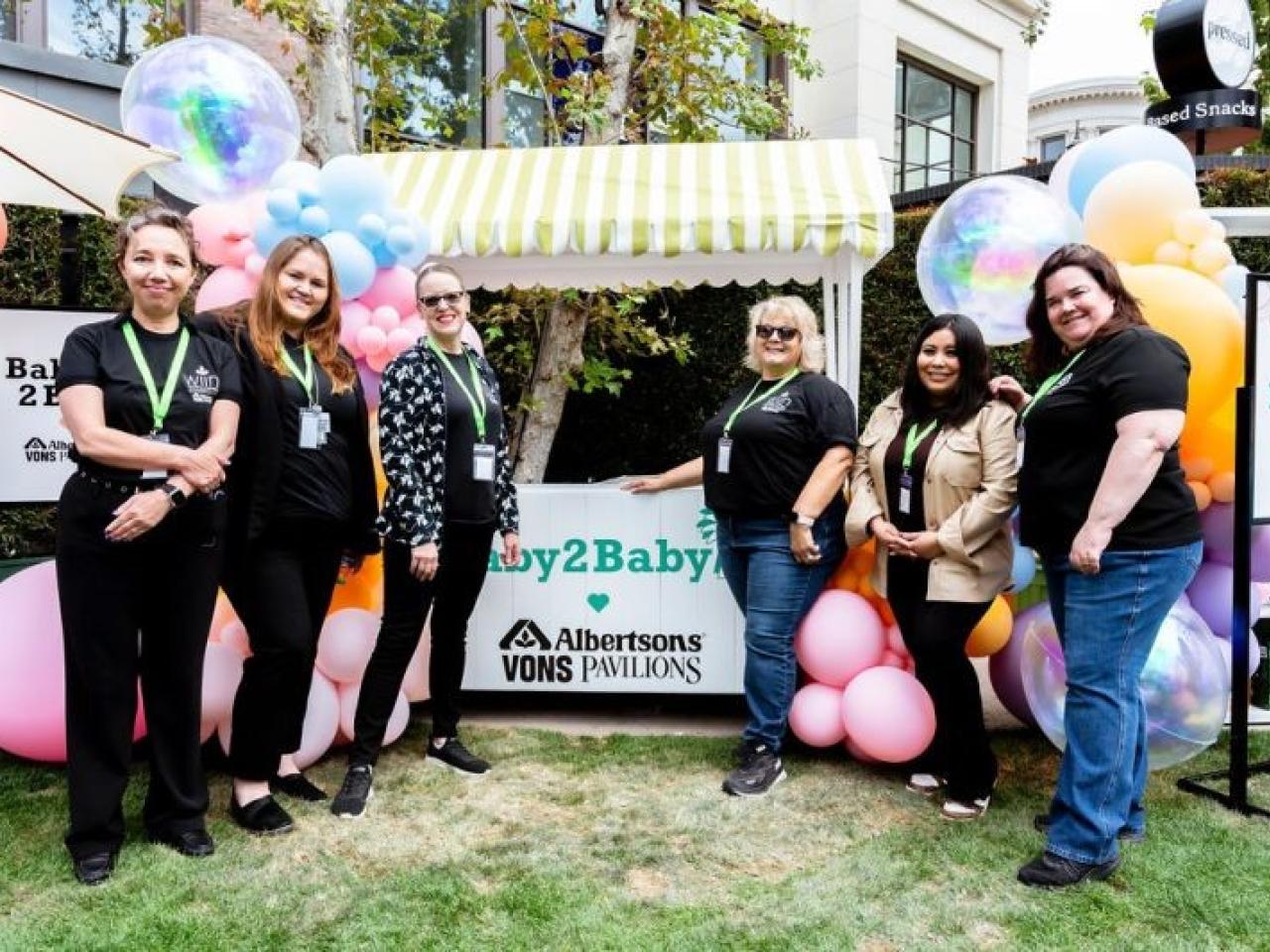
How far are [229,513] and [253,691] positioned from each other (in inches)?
22.5

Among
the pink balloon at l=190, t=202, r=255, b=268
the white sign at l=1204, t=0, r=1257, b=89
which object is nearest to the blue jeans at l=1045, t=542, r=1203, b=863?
the pink balloon at l=190, t=202, r=255, b=268

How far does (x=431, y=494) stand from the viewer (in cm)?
320

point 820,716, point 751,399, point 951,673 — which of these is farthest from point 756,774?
point 751,399

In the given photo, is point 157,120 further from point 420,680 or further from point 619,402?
point 619,402

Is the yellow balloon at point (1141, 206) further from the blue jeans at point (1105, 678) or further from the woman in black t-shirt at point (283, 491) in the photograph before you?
the woman in black t-shirt at point (283, 491)

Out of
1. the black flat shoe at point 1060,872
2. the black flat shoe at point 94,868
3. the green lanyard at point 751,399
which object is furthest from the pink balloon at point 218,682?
the black flat shoe at point 1060,872

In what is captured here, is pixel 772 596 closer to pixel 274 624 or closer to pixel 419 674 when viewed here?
pixel 419 674

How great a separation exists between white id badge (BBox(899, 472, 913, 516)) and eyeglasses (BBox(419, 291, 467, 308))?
5.14 ft

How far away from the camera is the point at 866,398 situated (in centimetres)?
804

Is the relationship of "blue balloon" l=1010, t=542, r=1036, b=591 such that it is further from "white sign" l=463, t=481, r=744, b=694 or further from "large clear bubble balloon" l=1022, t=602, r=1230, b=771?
"white sign" l=463, t=481, r=744, b=694

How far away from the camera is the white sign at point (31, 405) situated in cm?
384

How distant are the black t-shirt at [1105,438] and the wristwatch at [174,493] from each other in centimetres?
229

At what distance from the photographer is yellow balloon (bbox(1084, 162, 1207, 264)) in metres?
3.38

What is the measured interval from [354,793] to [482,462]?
3.75ft
